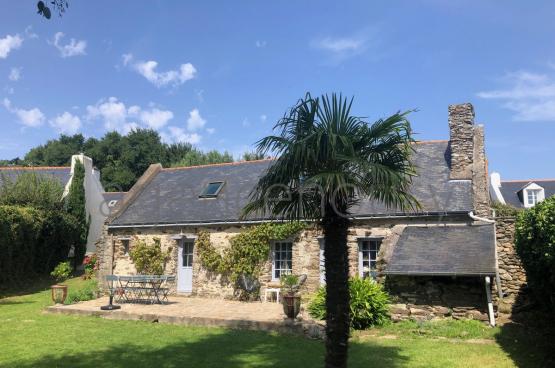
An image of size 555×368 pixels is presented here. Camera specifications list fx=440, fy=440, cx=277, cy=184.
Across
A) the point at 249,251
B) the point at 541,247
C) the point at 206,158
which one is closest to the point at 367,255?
the point at 249,251

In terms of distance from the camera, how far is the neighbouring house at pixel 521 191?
107 feet

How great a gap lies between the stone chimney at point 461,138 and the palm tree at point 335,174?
407 inches

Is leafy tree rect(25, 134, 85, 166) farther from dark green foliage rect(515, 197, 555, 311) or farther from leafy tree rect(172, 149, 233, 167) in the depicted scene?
dark green foliage rect(515, 197, 555, 311)

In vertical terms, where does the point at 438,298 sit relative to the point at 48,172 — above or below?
below

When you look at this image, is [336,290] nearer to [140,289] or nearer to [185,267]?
[140,289]

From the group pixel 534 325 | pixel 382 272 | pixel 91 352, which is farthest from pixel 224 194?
pixel 534 325

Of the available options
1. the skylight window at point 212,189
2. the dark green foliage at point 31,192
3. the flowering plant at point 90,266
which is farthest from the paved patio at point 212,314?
the dark green foliage at point 31,192

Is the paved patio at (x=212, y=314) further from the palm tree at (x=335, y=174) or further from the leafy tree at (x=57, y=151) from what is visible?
the leafy tree at (x=57, y=151)

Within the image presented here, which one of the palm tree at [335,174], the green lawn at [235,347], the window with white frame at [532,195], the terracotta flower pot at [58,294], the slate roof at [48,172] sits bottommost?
the green lawn at [235,347]

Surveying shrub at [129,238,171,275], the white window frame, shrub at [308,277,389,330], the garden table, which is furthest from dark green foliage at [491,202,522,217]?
the white window frame

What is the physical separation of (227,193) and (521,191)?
24956mm

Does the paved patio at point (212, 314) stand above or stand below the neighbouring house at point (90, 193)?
below

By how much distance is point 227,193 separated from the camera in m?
19.8

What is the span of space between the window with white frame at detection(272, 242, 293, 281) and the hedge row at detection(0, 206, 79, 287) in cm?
1158
